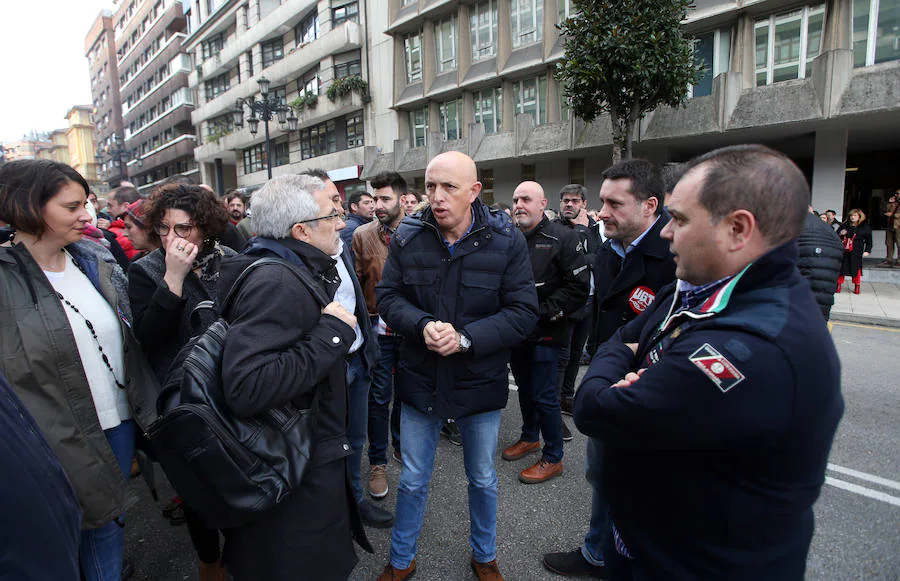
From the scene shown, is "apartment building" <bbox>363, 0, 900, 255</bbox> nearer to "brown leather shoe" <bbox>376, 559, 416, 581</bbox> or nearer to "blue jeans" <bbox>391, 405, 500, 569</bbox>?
"blue jeans" <bbox>391, 405, 500, 569</bbox>

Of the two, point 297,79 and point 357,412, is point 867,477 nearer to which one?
point 357,412

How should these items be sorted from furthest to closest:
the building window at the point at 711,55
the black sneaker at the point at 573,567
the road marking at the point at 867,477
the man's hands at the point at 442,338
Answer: the building window at the point at 711,55, the road marking at the point at 867,477, the black sneaker at the point at 573,567, the man's hands at the point at 442,338

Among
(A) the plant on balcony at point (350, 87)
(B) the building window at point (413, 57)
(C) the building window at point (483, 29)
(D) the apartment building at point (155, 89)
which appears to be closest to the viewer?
(C) the building window at point (483, 29)

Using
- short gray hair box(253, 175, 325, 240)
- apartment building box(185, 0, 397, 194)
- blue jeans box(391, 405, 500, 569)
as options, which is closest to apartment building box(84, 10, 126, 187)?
apartment building box(185, 0, 397, 194)

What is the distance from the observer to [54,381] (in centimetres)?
181

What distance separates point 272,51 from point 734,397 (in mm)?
32462

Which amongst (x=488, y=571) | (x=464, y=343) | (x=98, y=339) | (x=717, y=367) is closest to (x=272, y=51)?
(x=98, y=339)

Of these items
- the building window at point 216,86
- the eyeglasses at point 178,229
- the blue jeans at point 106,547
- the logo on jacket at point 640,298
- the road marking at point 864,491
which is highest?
the building window at point 216,86

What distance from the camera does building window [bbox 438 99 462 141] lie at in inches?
778

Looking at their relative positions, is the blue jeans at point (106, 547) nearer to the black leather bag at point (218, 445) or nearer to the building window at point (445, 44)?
the black leather bag at point (218, 445)

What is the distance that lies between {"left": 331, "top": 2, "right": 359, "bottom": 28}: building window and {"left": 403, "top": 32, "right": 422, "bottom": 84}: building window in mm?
3639

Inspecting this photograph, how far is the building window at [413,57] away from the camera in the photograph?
20636mm

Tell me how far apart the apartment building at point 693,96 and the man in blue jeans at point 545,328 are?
36.5ft

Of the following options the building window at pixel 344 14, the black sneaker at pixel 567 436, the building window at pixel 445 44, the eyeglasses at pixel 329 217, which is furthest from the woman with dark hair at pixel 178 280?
the building window at pixel 344 14
